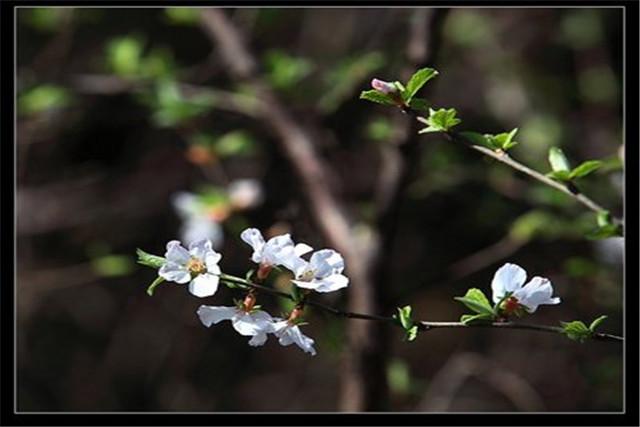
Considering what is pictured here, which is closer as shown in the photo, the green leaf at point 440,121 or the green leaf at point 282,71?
the green leaf at point 440,121

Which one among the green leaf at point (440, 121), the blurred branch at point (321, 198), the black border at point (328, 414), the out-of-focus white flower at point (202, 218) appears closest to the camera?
the green leaf at point (440, 121)

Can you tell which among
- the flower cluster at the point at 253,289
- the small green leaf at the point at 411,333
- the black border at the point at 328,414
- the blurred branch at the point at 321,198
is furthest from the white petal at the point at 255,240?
the blurred branch at the point at 321,198

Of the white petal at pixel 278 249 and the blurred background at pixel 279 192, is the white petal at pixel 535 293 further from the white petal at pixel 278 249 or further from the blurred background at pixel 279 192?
the blurred background at pixel 279 192

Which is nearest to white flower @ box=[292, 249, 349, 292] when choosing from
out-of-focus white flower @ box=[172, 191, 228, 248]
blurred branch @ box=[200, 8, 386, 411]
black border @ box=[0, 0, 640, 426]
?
black border @ box=[0, 0, 640, 426]

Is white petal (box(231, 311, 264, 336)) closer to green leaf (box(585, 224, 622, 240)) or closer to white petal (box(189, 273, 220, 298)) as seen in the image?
white petal (box(189, 273, 220, 298))

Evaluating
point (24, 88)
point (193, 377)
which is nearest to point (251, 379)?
point (193, 377)

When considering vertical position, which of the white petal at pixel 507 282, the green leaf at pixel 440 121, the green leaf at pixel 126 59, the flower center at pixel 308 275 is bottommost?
the green leaf at pixel 126 59

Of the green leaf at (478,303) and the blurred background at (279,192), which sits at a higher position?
the green leaf at (478,303)
